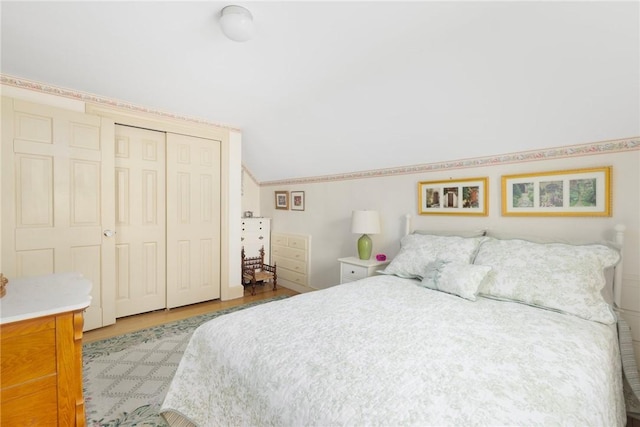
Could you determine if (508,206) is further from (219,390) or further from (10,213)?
(10,213)

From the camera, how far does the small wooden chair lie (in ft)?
13.9

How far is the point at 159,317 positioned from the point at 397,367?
300 cm

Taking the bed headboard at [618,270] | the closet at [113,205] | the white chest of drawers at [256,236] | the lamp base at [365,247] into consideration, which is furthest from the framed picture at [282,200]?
the bed headboard at [618,270]

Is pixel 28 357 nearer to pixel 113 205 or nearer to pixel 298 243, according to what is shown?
pixel 113 205

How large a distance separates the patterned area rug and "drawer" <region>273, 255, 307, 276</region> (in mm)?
1690

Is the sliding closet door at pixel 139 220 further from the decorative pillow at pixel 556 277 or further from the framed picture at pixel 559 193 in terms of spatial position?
the framed picture at pixel 559 193

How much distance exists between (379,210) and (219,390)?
2500 millimetres

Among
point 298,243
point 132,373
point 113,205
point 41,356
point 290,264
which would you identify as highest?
point 113,205

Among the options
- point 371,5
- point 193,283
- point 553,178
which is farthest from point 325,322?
point 193,283

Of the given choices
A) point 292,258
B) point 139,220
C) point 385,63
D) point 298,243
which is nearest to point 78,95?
point 139,220

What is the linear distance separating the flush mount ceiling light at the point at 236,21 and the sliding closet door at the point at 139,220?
191cm

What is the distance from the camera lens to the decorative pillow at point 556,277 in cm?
169

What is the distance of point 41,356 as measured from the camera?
4.27 ft

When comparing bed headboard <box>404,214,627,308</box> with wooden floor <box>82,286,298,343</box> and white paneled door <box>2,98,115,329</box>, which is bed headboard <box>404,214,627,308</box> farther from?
white paneled door <box>2,98,115,329</box>
